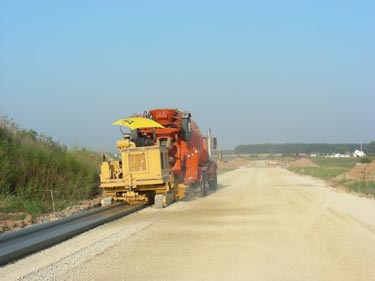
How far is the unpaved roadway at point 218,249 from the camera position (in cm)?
714

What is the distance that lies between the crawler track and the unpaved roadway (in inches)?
8.6

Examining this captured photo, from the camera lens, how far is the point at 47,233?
412 inches

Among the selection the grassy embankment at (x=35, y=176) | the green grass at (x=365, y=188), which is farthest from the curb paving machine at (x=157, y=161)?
the green grass at (x=365, y=188)

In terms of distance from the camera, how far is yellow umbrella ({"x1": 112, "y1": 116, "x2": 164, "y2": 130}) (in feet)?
56.5

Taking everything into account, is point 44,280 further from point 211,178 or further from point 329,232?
point 211,178

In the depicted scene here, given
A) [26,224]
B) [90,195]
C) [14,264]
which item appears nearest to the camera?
[14,264]

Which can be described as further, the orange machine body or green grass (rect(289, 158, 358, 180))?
green grass (rect(289, 158, 358, 180))

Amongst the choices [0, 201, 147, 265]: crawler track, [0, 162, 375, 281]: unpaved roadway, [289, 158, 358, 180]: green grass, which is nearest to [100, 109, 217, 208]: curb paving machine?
[0, 201, 147, 265]: crawler track

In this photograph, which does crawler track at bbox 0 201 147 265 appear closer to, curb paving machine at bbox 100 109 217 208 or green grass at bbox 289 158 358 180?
curb paving machine at bbox 100 109 217 208

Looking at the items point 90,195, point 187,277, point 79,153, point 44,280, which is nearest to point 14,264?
point 44,280

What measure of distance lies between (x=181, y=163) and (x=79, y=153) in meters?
6.73

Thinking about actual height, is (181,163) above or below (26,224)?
above

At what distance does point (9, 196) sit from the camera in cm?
1533

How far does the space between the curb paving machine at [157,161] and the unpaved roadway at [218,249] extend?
4.92 ft
